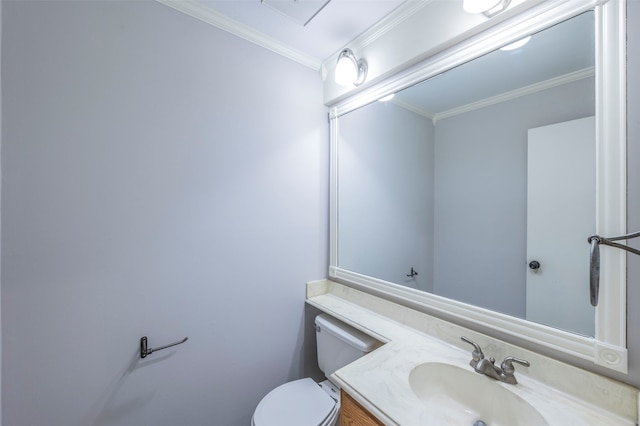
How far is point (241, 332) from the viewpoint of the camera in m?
1.38

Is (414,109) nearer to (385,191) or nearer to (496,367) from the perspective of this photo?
(385,191)

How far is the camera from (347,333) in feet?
4.42

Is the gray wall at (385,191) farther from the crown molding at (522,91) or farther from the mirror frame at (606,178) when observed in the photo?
the mirror frame at (606,178)

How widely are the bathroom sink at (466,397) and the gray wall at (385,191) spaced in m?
0.72

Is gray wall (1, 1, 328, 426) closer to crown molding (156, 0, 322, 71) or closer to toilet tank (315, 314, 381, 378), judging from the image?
crown molding (156, 0, 322, 71)

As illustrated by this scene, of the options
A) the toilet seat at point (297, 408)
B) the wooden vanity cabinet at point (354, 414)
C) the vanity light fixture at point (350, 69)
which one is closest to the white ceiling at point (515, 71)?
the vanity light fixture at point (350, 69)

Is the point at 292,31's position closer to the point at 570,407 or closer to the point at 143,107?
the point at 143,107

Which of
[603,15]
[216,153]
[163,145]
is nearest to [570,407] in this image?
[603,15]

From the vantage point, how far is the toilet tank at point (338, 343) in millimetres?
1271

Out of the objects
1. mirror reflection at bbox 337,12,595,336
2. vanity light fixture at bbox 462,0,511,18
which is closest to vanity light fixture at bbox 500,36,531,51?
mirror reflection at bbox 337,12,595,336

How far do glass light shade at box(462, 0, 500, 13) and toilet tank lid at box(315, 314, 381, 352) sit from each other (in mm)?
1512

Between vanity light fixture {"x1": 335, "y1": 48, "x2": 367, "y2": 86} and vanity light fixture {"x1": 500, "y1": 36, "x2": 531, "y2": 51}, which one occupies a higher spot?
vanity light fixture {"x1": 335, "y1": 48, "x2": 367, "y2": 86}

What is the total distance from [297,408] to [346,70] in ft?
6.03

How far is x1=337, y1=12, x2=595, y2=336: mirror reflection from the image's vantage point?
0.95 m
